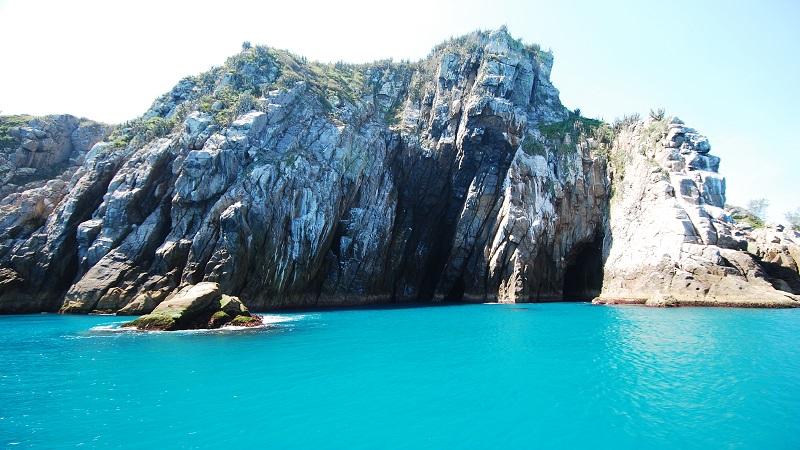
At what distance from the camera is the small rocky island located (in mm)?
33688

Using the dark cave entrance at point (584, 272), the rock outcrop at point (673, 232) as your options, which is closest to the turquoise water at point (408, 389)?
the rock outcrop at point (673, 232)

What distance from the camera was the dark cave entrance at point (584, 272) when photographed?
209 feet

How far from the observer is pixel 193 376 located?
19062 mm

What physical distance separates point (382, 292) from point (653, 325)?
38937 millimetres

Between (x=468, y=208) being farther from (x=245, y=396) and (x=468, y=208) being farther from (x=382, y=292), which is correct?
(x=245, y=396)

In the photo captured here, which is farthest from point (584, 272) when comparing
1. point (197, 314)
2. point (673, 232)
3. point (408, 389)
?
point (408, 389)

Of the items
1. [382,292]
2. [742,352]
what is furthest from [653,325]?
[382,292]

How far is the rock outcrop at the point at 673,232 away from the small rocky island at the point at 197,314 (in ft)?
142

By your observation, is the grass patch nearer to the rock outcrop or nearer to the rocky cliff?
the rocky cliff

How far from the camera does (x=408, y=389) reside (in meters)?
17.0

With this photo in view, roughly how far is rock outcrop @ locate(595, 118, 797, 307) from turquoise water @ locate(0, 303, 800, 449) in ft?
57.6

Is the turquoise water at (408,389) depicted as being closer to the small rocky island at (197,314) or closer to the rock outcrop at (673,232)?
the small rocky island at (197,314)

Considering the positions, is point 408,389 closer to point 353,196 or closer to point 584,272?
point 353,196

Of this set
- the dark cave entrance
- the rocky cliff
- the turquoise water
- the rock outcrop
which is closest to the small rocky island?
the turquoise water
